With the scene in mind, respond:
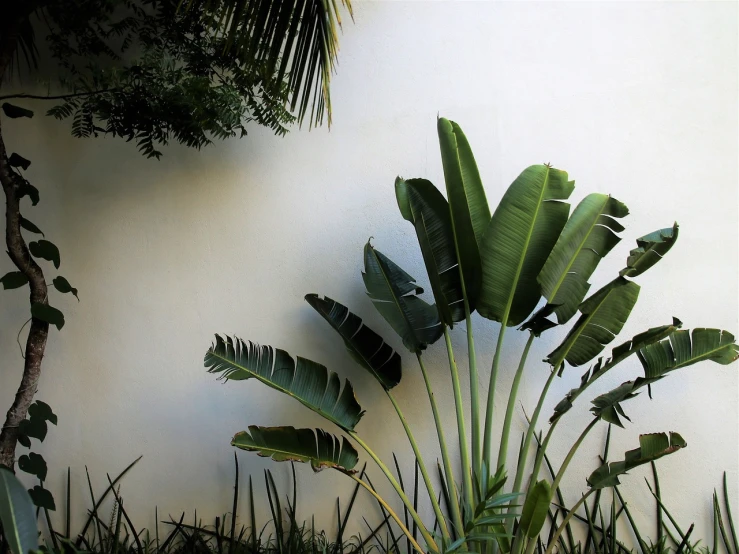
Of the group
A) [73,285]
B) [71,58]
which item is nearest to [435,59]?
[71,58]

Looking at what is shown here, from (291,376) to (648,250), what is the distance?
1.20 meters

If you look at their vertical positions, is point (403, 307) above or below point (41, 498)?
above

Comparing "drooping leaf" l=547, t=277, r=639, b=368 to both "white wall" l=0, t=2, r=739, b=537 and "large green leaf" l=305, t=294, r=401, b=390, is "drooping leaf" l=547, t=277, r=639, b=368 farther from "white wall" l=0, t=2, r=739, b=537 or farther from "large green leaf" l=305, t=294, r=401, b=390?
"large green leaf" l=305, t=294, r=401, b=390

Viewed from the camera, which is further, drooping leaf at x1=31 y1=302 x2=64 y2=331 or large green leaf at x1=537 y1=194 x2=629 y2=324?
drooping leaf at x1=31 y1=302 x2=64 y2=331

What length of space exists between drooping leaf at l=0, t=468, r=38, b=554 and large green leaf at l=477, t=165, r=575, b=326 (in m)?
1.38

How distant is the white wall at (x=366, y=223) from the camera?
6.98 feet

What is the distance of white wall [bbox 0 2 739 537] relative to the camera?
6.98ft

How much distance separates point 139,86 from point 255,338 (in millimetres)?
1051

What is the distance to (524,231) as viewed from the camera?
182 cm

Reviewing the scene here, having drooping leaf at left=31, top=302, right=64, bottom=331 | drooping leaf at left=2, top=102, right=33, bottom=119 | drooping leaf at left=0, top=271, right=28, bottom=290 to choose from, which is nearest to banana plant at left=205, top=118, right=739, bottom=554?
drooping leaf at left=31, top=302, right=64, bottom=331

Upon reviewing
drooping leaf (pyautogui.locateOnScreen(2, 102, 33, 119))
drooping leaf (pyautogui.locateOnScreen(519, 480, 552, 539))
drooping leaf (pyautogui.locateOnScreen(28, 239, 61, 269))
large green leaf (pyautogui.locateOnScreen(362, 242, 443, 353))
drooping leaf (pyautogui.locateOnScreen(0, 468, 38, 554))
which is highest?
drooping leaf (pyautogui.locateOnScreen(2, 102, 33, 119))

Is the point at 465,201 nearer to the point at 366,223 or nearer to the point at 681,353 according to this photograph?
the point at 366,223

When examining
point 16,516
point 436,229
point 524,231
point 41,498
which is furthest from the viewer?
point 41,498

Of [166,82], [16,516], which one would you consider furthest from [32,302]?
[16,516]
